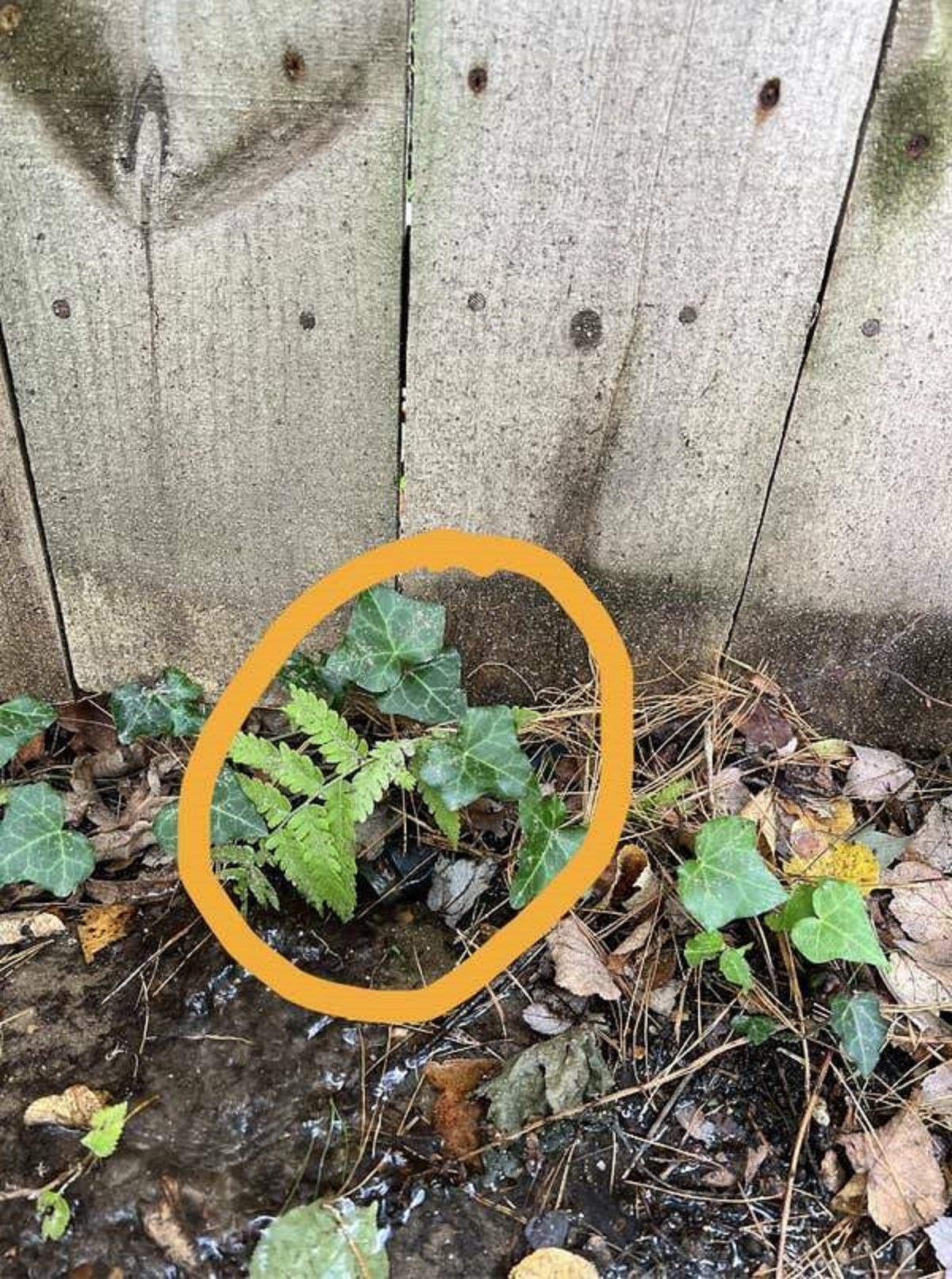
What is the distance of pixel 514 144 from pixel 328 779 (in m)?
1.02

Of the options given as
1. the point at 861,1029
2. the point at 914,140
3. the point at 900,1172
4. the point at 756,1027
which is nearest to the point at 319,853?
the point at 756,1027

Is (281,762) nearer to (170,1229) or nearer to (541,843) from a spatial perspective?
(541,843)

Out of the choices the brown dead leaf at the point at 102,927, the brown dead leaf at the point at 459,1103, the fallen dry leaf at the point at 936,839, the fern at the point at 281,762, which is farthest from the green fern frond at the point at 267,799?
the fallen dry leaf at the point at 936,839

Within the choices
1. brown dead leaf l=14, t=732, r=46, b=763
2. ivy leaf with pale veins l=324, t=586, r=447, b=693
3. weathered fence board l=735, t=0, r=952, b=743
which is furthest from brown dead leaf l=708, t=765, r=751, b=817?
brown dead leaf l=14, t=732, r=46, b=763

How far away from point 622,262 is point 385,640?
2.31ft

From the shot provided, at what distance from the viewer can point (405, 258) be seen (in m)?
1.59

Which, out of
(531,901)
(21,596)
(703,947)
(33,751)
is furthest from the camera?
(33,751)

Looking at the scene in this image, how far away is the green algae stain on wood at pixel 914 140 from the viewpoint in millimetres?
1433

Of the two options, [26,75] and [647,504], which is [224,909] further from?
[26,75]

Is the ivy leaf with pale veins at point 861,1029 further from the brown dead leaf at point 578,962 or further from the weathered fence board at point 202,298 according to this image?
the weathered fence board at point 202,298

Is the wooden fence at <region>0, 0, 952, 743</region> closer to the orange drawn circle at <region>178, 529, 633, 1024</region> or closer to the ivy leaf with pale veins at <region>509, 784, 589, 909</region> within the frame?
the orange drawn circle at <region>178, 529, 633, 1024</region>

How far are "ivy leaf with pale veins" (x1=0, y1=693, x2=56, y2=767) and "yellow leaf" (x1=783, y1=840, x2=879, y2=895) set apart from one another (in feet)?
4.36

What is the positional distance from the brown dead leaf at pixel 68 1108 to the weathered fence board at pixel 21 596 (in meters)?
0.80

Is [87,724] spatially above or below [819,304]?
below
